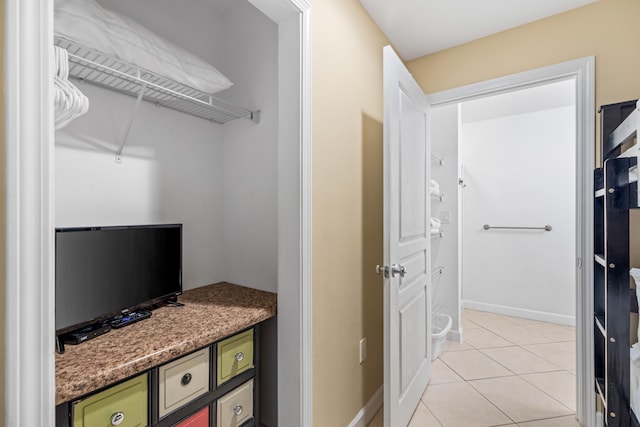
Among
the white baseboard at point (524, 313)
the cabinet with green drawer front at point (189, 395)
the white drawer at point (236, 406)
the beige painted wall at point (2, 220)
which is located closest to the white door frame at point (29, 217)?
the beige painted wall at point (2, 220)

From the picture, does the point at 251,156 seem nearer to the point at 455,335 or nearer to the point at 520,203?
the point at 455,335

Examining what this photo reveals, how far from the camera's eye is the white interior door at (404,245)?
4.95ft

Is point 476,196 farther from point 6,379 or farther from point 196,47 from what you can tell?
point 6,379

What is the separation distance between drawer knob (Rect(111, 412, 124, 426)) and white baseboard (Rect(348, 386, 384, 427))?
3.88 feet

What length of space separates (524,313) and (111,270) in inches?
162

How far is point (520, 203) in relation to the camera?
365cm

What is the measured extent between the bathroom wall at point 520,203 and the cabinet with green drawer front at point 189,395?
3387 millimetres

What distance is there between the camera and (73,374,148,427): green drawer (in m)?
0.84

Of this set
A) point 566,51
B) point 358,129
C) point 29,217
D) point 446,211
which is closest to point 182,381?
point 29,217

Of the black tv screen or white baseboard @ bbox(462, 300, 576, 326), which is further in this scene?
Answer: white baseboard @ bbox(462, 300, 576, 326)

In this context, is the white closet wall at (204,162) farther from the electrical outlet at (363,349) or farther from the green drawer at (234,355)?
the electrical outlet at (363,349)

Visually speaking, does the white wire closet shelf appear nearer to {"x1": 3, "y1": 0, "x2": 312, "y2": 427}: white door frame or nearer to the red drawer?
{"x1": 3, "y1": 0, "x2": 312, "y2": 427}: white door frame

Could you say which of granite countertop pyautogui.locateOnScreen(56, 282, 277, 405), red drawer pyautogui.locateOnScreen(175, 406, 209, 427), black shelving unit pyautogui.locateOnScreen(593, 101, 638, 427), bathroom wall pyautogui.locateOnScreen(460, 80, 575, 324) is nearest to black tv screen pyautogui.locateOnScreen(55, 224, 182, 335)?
granite countertop pyautogui.locateOnScreen(56, 282, 277, 405)

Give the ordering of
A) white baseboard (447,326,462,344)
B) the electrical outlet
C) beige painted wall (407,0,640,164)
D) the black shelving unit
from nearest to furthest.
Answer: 1. the black shelving unit
2. beige painted wall (407,0,640,164)
3. the electrical outlet
4. white baseboard (447,326,462,344)
